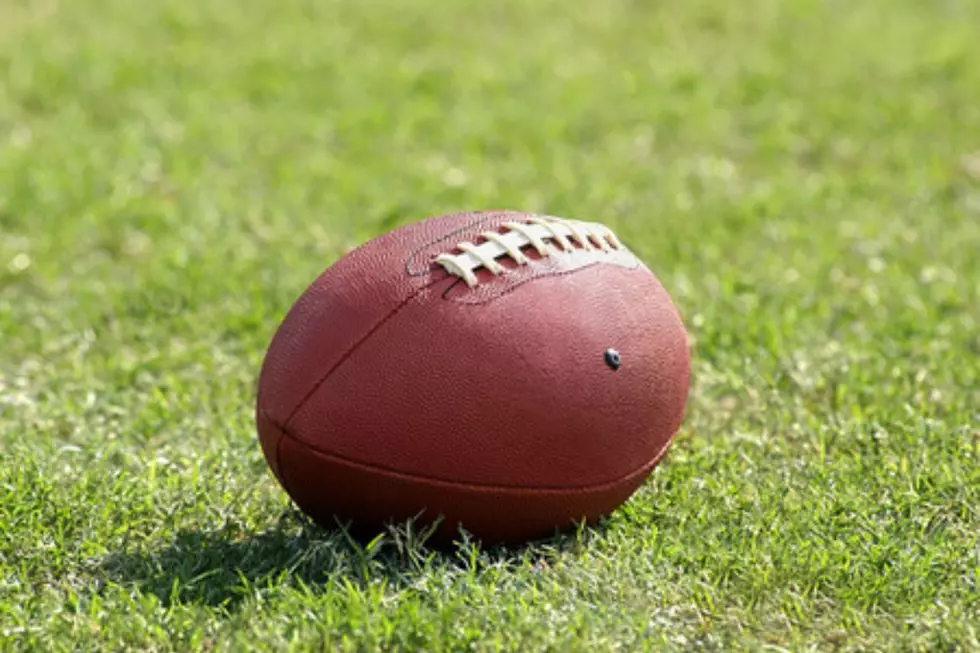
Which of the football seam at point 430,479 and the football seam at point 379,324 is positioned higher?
the football seam at point 379,324

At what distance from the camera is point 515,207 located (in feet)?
23.1

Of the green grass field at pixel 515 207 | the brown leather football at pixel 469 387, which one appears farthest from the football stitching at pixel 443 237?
the green grass field at pixel 515 207

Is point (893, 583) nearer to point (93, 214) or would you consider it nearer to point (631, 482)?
point (631, 482)

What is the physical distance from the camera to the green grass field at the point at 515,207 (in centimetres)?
370

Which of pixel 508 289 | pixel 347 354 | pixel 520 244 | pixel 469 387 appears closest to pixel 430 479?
pixel 469 387

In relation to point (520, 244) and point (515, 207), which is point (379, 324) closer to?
point (520, 244)

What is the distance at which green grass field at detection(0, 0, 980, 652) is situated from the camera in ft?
12.1

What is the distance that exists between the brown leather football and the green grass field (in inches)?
6.3

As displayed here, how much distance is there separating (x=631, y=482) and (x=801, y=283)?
Answer: 99.1 inches

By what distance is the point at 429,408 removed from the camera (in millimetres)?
3703

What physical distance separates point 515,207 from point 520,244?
3.14 meters

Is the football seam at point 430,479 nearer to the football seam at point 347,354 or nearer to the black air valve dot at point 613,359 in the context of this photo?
the football seam at point 347,354

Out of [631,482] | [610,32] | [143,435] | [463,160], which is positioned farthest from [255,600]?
[610,32]

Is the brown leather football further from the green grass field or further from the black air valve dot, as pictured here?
the green grass field
